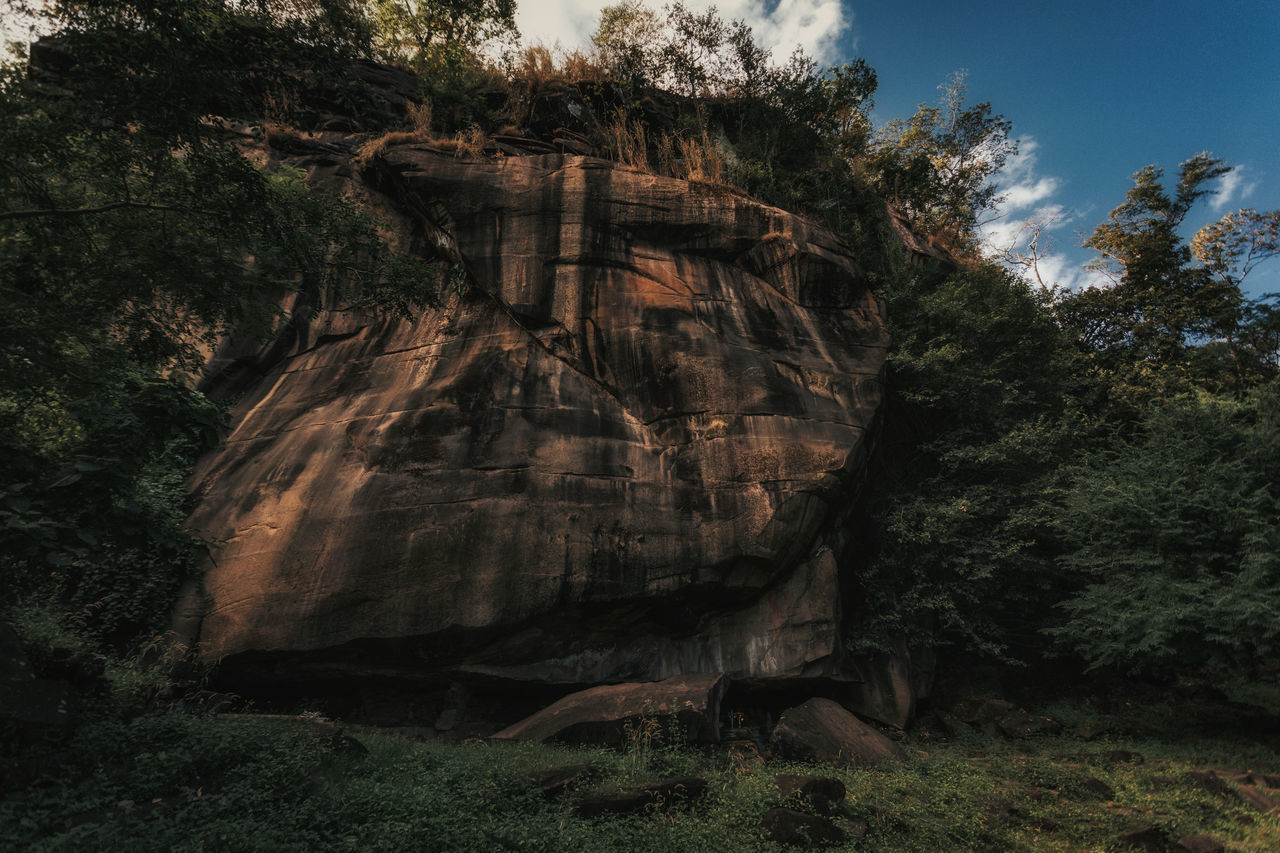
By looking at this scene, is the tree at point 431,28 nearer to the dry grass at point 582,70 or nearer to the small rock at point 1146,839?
the dry grass at point 582,70

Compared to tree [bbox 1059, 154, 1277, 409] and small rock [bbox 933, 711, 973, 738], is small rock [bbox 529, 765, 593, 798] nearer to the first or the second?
small rock [bbox 933, 711, 973, 738]

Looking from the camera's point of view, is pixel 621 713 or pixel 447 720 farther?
pixel 447 720

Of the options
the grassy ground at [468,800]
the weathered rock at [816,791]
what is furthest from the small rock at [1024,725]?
the weathered rock at [816,791]

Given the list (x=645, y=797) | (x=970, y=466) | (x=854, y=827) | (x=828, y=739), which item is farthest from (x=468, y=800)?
(x=970, y=466)

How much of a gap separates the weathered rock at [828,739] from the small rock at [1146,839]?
10.3ft

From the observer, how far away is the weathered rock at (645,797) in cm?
561

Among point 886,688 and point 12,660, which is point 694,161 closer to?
point 886,688

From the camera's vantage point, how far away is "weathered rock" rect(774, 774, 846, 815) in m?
5.81

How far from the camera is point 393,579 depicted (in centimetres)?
877

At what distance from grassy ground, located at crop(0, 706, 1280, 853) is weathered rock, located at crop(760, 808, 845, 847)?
0.17 m

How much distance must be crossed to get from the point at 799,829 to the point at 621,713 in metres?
3.17

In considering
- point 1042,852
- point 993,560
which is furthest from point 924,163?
point 1042,852

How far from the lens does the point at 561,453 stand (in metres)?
10.0

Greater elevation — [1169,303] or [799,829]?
[1169,303]
